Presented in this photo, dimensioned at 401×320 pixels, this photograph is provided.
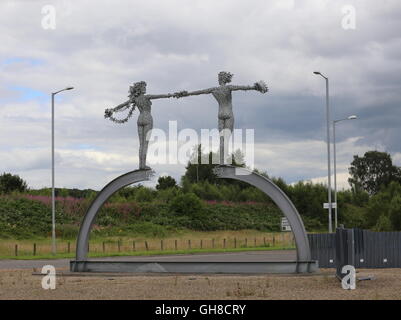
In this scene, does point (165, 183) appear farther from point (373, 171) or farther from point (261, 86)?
point (261, 86)

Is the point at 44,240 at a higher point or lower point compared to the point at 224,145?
lower

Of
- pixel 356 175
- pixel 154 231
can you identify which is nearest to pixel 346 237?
pixel 154 231

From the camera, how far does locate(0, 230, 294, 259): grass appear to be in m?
41.2

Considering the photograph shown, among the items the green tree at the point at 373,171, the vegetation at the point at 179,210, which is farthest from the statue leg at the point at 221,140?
the green tree at the point at 373,171

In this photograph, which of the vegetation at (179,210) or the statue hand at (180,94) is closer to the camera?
the statue hand at (180,94)

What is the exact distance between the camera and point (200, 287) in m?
18.2

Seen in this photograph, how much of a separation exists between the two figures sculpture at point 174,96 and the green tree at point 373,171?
8313 centimetres

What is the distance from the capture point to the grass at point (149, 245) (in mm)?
41188

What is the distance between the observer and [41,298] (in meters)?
16.4

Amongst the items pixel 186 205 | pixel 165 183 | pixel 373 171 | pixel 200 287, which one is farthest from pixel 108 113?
pixel 373 171

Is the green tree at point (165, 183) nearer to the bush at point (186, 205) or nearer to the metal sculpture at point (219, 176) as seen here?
the bush at point (186, 205)

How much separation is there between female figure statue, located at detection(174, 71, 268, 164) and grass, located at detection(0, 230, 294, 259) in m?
18.3
